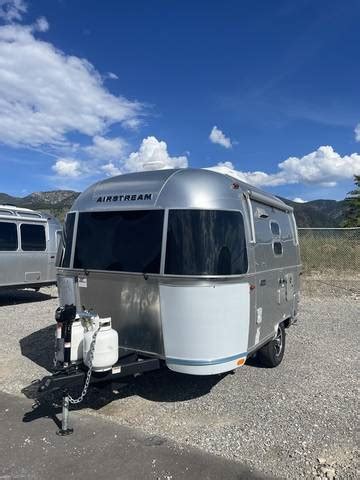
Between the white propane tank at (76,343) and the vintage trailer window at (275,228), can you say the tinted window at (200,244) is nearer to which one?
the white propane tank at (76,343)

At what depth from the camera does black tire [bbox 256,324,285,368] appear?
6273 millimetres

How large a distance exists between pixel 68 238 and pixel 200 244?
1.92m

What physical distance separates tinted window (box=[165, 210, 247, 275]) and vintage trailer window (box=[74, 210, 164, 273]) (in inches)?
7.2

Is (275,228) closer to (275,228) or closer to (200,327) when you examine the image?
(275,228)

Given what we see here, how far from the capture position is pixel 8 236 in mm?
11859

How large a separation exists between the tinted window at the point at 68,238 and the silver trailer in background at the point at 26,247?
259 inches

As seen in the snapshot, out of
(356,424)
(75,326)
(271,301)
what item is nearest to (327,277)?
(271,301)

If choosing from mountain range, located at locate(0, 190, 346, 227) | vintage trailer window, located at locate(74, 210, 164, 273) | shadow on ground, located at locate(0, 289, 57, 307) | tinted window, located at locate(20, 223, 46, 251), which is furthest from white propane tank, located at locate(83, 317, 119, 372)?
shadow on ground, located at locate(0, 289, 57, 307)

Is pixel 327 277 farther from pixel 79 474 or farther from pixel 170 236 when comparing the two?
pixel 79 474

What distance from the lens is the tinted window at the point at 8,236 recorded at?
38.3 ft

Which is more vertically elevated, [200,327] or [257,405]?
[200,327]

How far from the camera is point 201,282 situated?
462cm

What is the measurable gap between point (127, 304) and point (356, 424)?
8.90 ft

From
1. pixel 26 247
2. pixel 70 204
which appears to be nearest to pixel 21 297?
pixel 26 247
